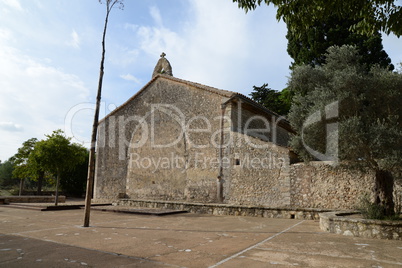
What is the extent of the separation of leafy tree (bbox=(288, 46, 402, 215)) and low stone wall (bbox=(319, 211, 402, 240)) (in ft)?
3.25

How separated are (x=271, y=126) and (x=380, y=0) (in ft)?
39.6

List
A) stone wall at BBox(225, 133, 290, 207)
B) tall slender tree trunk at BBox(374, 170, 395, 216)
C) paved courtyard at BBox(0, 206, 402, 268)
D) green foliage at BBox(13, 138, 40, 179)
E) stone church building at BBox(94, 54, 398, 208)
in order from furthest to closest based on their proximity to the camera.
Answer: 1. green foliage at BBox(13, 138, 40, 179)
2. stone wall at BBox(225, 133, 290, 207)
3. stone church building at BBox(94, 54, 398, 208)
4. tall slender tree trunk at BBox(374, 170, 395, 216)
5. paved courtyard at BBox(0, 206, 402, 268)

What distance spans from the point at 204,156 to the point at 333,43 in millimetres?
12054

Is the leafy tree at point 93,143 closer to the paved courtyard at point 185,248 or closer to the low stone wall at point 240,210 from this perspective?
the paved courtyard at point 185,248

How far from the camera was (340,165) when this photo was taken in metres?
7.85

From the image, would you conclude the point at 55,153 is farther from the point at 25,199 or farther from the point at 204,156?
the point at 204,156

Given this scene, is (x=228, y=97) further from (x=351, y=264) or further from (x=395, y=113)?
(x=351, y=264)

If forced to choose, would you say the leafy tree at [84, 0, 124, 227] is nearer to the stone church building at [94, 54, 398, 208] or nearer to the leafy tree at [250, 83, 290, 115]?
the stone church building at [94, 54, 398, 208]

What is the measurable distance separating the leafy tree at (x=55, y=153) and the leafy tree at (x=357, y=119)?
11476 mm

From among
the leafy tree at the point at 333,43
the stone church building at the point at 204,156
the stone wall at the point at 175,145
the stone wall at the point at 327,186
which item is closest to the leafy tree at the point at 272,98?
the leafy tree at the point at 333,43

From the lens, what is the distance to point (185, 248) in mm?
5129

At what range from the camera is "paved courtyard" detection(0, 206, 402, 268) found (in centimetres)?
415

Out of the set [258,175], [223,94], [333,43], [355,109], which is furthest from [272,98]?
[355,109]

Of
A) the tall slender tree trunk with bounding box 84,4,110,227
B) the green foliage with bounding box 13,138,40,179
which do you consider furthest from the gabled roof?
the green foliage with bounding box 13,138,40,179
